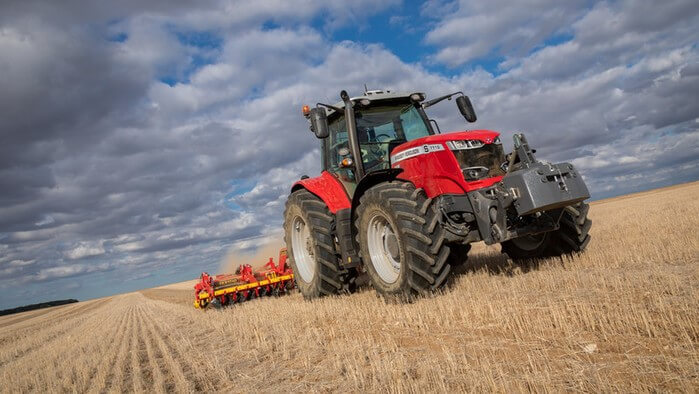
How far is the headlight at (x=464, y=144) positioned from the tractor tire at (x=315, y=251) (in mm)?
2202

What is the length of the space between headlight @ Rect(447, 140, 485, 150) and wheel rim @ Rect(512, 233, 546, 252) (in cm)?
149

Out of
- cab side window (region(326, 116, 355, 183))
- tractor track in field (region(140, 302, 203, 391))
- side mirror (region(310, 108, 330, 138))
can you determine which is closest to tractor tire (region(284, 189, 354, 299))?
cab side window (region(326, 116, 355, 183))

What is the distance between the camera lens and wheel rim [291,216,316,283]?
756 centimetres

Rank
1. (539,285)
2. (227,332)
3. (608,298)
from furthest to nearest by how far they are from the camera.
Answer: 1. (227,332)
2. (539,285)
3. (608,298)

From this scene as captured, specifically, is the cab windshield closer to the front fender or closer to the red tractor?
the red tractor

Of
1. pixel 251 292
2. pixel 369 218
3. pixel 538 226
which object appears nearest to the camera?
pixel 538 226

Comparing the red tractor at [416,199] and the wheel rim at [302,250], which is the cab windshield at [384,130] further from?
the wheel rim at [302,250]

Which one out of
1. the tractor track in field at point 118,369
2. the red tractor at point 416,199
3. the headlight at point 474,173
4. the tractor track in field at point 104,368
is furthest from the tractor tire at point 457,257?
the tractor track in field at point 104,368

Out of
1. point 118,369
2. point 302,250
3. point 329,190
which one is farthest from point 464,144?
point 118,369

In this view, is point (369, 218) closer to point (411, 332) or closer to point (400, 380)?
point (411, 332)

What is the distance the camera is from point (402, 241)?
4.80 m

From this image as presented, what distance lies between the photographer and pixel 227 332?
5758mm

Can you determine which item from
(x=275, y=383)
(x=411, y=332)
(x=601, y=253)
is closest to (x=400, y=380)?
(x=275, y=383)

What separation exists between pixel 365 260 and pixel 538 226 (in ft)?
6.60
